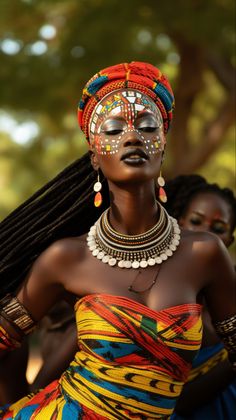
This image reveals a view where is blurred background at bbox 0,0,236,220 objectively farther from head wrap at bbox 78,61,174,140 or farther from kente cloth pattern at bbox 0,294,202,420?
kente cloth pattern at bbox 0,294,202,420

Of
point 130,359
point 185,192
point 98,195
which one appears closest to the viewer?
point 130,359

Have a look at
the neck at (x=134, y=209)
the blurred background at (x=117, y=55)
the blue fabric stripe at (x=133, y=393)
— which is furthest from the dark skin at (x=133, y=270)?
the blurred background at (x=117, y=55)

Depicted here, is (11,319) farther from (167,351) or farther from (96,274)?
(167,351)

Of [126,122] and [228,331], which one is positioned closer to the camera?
[126,122]

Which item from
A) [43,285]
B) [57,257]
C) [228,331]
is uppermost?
[57,257]

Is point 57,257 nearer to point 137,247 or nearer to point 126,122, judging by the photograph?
point 137,247

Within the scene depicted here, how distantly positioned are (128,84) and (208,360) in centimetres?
155

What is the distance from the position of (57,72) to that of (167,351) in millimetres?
9529

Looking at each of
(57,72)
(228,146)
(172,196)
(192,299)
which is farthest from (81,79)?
(192,299)

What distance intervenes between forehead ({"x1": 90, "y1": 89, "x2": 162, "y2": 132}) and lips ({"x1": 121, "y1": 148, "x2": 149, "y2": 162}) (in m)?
0.18

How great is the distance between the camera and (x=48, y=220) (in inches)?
128

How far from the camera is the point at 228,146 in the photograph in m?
13.9

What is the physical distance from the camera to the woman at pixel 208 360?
11.8ft

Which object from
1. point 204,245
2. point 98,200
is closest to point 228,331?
point 204,245
